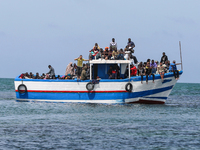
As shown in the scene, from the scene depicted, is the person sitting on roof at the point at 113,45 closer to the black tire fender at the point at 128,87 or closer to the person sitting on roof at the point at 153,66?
the person sitting on roof at the point at 153,66

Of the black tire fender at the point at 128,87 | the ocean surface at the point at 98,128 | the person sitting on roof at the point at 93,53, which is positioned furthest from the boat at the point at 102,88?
the ocean surface at the point at 98,128

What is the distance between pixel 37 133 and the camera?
58.6 feet

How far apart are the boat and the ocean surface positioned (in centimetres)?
107

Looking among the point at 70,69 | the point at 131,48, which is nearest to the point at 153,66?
the point at 131,48

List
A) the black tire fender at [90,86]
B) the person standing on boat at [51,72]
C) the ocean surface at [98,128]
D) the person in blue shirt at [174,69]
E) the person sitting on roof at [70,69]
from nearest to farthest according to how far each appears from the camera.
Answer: the ocean surface at [98,128]
the black tire fender at [90,86]
the person in blue shirt at [174,69]
the person standing on boat at [51,72]
the person sitting on roof at [70,69]

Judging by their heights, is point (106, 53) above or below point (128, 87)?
above

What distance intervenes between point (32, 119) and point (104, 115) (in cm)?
468

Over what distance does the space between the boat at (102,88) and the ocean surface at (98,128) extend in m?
1.07

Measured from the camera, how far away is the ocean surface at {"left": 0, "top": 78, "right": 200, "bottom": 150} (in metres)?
15.7

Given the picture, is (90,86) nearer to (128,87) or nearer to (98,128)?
(128,87)

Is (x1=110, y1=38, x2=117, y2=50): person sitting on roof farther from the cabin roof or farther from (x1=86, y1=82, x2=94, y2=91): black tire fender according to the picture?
(x1=86, y1=82, x2=94, y2=91): black tire fender

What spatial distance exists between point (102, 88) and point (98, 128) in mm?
10079

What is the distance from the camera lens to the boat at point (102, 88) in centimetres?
2908

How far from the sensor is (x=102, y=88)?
96.1ft
